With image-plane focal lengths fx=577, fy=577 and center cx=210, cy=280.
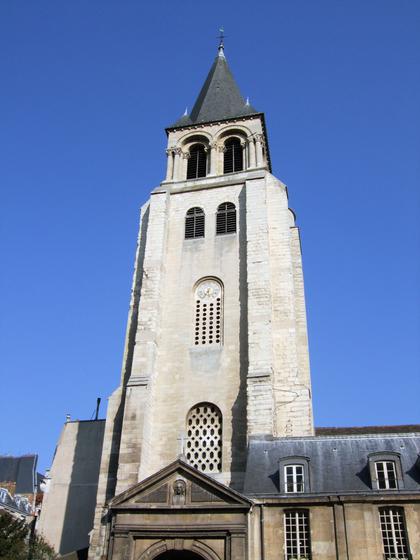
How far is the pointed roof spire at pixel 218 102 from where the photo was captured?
2994 cm

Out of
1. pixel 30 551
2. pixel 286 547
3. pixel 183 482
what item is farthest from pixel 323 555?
pixel 30 551

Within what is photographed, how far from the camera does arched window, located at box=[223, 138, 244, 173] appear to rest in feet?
92.5

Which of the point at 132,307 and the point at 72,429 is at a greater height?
the point at 132,307

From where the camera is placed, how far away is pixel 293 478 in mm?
15883

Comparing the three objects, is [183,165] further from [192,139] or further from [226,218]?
[226,218]

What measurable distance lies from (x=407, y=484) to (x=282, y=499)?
3265 millimetres

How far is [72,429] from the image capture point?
2586 centimetres

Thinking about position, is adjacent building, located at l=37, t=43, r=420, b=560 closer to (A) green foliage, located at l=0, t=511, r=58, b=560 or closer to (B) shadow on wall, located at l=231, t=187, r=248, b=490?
(B) shadow on wall, located at l=231, t=187, r=248, b=490

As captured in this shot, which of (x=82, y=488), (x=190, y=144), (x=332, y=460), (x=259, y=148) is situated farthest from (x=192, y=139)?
(x=332, y=460)

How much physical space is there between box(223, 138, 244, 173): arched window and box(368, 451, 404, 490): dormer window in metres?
16.4

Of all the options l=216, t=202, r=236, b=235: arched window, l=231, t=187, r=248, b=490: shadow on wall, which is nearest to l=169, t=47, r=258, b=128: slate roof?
l=216, t=202, r=236, b=235: arched window

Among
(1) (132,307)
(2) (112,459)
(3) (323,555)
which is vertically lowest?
(3) (323,555)

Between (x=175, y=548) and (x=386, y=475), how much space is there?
5894 millimetres

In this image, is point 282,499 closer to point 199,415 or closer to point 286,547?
point 286,547
